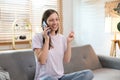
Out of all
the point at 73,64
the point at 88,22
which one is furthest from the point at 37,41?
the point at 88,22

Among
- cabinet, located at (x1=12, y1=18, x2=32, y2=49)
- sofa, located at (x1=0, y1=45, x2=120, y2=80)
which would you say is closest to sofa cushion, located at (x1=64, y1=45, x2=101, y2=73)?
sofa, located at (x1=0, y1=45, x2=120, y2=80)

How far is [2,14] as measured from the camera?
3.72 metres

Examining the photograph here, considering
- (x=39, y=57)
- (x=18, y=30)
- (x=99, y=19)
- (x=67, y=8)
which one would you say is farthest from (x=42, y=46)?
(x=67, y=8)

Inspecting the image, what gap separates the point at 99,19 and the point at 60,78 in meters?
2.39

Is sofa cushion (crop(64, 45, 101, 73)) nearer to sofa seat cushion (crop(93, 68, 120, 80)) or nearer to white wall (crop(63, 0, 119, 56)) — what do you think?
sofa seat cushion (crop(93, 68, 120, 80))

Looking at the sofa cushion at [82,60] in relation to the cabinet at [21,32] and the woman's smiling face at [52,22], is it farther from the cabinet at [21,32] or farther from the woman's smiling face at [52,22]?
the cabinet at [21,32]

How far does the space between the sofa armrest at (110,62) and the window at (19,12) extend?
5.52ft

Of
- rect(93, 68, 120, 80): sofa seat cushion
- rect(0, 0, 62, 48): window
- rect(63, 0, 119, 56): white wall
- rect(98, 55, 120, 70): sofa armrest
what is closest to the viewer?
rect(93, 68, 120, 80): sofa seat cushion

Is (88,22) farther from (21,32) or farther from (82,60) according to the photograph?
(82,60)

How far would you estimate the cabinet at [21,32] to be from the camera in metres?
3.76

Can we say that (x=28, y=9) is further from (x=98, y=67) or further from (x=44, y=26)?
(x=44, y=26)

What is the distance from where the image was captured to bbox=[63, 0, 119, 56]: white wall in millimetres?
3947

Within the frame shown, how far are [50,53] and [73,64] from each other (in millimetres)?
820

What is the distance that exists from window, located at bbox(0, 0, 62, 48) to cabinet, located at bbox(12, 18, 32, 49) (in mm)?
73
